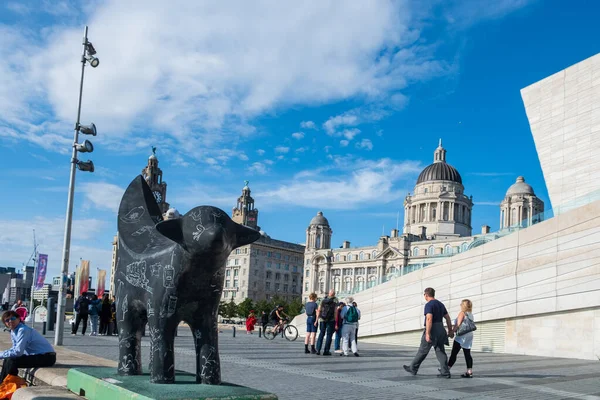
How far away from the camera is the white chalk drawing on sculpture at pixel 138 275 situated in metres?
6.52

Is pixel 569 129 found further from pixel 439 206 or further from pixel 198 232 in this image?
pixel 439 206

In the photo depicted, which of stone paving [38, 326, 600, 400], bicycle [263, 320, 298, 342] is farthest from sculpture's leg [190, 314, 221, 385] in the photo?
bicycle [263, 320, 298, 342]

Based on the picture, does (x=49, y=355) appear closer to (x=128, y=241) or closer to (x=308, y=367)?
(x=128, y=241)

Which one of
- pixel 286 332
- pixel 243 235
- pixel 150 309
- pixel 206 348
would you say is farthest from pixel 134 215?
pixel 286 332

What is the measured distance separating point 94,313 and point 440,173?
325 feet

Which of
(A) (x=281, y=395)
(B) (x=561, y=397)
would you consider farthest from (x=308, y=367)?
(B) (x=561, y=397)

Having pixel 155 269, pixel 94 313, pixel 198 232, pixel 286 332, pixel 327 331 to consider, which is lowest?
pixel 286 332

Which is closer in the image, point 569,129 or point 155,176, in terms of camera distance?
point 569,129

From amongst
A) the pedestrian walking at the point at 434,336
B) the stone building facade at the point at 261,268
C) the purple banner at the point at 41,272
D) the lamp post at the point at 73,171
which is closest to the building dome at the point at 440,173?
the stone building facade at the point at 261,268

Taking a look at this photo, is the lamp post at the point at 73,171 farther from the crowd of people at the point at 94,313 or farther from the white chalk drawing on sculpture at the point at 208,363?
the white chalk drawing on sculpture at the point at 208,363

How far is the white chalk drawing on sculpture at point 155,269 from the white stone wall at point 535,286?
16.4 m

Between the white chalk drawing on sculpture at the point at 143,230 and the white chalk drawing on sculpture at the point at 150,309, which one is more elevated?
the white chalk drawing on sculpture at the point at 143,230

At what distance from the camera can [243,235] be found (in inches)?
242

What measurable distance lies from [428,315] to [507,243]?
11106mm
